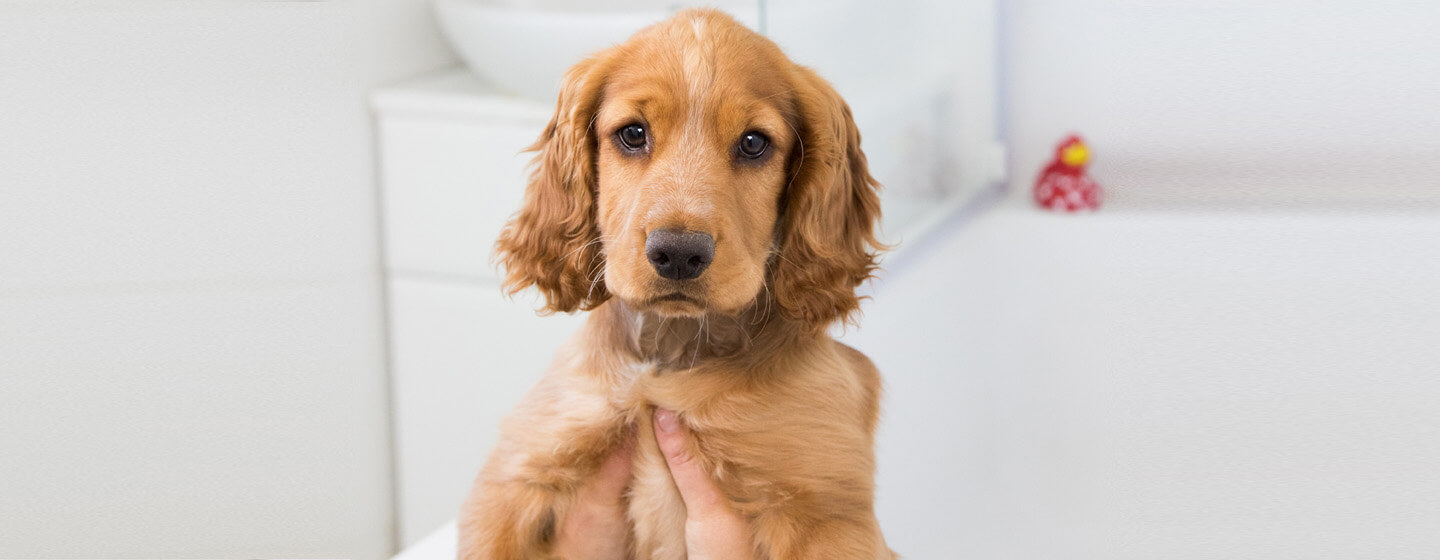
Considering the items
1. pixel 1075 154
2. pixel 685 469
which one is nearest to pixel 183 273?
pixel 685 469

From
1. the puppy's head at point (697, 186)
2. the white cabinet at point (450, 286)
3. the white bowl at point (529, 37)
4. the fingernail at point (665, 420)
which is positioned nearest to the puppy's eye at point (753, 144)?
the puppy's head at point (697, 186)

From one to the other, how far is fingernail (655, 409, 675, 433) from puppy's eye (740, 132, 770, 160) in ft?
0.85

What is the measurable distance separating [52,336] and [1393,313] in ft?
9.09

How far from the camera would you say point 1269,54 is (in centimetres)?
300

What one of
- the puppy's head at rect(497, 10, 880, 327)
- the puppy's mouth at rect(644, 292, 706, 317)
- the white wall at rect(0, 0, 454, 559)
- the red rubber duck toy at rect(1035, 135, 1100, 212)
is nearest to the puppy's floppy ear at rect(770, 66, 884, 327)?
the puppy's head at rect(497, 10, 880, 327)

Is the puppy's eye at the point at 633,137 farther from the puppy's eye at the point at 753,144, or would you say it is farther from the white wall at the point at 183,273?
the white wall at the point at 183,273

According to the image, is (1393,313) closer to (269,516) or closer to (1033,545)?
(1033,545)

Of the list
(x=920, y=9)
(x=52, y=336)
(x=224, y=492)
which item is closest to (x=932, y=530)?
(x=920, y=9)

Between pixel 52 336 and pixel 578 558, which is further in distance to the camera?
pixel 52 336

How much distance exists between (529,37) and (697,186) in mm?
1237

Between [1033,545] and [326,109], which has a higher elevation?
[326,109]

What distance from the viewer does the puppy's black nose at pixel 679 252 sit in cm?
98

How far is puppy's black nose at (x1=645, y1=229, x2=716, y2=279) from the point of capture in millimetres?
981

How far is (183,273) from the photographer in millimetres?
1818
